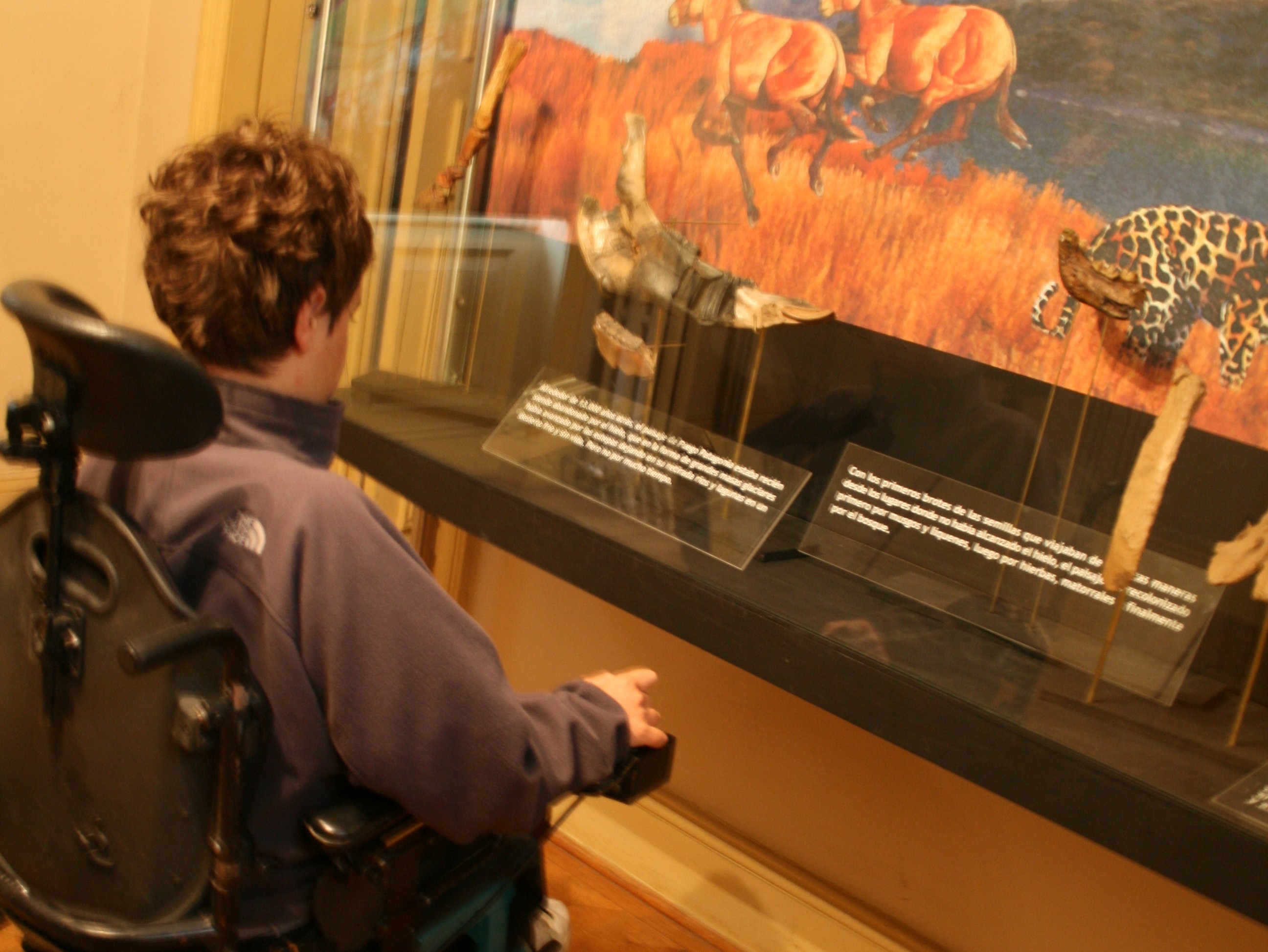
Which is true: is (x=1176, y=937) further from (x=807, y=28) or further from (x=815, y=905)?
(x=807, y=28)

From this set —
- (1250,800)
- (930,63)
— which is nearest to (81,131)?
(930,63)

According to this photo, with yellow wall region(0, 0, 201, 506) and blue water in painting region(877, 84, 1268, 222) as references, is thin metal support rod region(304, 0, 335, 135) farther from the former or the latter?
blue water in painting region(877, 84, 1268, 222)

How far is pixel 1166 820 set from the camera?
1227mm

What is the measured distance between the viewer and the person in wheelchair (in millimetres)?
1023

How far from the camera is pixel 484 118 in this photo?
8.02 feet

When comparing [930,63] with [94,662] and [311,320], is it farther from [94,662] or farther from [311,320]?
[94,662]

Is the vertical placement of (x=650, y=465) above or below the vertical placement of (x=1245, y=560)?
below

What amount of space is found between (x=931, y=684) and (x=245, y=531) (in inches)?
35.2

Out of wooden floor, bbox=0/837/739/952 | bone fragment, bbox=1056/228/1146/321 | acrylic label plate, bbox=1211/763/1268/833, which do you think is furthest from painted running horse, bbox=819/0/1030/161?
wooden floor, bbox=0/837/739/952

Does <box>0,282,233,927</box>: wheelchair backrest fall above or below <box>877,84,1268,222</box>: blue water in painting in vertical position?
below

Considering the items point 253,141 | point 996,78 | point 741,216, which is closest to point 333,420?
point 253,141

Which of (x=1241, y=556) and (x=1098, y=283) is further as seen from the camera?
(x=1098, y=283)

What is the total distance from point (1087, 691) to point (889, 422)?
60cm

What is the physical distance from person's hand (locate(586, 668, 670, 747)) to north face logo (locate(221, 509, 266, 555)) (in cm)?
47
